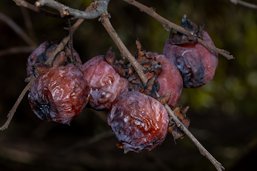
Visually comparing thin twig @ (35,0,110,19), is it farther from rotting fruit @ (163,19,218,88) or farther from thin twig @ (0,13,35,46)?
thin twig @ (0,13,35,46)

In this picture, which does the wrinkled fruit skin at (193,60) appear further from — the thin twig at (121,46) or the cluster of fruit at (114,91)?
the thin twig at (121,46)

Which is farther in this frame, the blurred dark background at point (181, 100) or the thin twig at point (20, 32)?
the blurred dark background at point (181, 100)

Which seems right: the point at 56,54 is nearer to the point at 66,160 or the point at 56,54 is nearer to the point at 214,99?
the point at 66,160

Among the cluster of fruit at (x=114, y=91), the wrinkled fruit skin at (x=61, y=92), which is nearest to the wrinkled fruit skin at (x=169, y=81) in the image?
the cluster of fruit at (x=114, y=91)

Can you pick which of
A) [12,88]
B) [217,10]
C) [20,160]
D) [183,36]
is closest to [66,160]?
[20,160]

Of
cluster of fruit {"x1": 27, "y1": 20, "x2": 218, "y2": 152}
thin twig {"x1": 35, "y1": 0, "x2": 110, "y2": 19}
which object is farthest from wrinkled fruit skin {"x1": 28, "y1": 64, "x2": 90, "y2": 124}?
thin twig {"x1": 35, "y1": 0, "x2": 110, "y2": 19}

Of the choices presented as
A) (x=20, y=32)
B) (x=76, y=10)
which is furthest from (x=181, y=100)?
(x=76, y=10)

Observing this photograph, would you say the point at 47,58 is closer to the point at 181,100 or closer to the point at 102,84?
the point at 102,84
